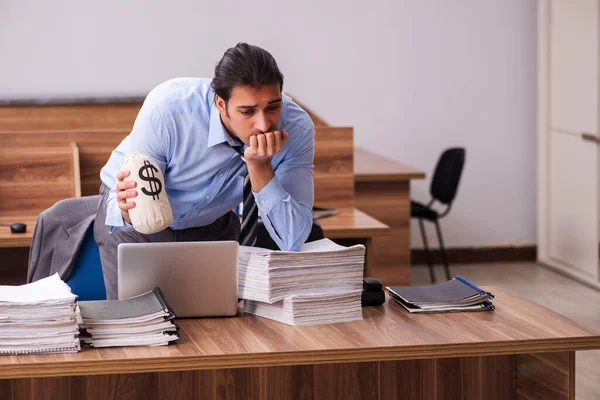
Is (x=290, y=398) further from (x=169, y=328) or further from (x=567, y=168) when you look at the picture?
(x=567, y=168)

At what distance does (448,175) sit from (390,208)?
0.58 metres

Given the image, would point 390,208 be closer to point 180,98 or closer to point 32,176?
point 32,176

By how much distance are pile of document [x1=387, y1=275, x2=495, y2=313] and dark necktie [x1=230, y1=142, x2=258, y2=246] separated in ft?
1.48

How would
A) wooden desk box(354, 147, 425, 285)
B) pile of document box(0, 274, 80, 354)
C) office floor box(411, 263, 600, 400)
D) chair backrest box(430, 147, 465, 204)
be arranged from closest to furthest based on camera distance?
pile of document box(0, 274, 80, 354) < office floor box(411, 263, 600, 400) < wooden desk box(354, 147, 425, 285) < chair backrest box(430, 147, 465, 204)

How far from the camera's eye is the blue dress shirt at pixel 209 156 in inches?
94.0

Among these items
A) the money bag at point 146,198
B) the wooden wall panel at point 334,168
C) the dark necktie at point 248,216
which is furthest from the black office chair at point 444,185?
the money bag at point 146,198

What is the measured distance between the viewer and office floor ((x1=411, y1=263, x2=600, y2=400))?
4.79 meters

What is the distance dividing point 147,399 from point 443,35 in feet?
14.0

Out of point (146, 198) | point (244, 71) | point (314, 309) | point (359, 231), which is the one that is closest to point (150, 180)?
point (146, 198)

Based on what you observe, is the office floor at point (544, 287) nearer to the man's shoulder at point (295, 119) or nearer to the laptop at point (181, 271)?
the man's shoulder at point (295, 119)

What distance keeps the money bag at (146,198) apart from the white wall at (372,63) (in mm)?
3813

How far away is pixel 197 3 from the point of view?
232 inches

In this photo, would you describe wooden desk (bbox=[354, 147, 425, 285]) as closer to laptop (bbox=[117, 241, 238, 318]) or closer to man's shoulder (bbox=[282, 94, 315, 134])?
man's shoulder (bbox=[282, 94, 315, 134])

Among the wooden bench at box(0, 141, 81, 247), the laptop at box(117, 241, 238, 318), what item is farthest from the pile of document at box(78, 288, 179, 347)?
the wooden bench at box(0, 141, 81, 247)
